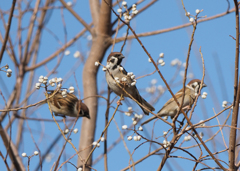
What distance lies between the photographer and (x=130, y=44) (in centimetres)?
560

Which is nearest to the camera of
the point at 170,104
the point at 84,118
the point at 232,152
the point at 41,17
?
the point at 232,152

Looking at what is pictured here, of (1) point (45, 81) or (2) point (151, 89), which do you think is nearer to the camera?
(1) point (45, 81)

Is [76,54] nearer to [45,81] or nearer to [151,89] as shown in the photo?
[151,89]

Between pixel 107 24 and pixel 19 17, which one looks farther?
pixel 19 17

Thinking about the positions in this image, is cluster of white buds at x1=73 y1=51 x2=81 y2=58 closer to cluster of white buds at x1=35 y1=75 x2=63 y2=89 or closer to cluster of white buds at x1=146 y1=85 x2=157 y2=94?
cluster of white buds at x1=146 y1=85 x2=157 y2=94

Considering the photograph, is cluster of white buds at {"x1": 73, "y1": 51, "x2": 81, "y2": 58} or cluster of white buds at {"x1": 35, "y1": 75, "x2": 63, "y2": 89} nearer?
cluster of white buds at {"x1": 35, "y1": 75, "x2": 63, "y2": 89}

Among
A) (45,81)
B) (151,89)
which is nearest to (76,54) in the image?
(151,89)

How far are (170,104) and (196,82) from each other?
524 mm

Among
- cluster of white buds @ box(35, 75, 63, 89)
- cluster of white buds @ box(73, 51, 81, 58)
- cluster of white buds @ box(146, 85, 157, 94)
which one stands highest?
cluster of white buds @ box(73, 51, 81, 58)

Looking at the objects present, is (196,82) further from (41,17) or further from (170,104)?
(41,17)

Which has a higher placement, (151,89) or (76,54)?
(76,54)

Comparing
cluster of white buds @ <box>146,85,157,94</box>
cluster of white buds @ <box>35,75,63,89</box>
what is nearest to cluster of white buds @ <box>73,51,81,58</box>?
cluster of white buds @ <box>146,85,157,94</box>

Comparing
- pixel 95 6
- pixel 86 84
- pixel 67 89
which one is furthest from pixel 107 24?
pixel 67 89

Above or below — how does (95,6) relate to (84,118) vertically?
above
